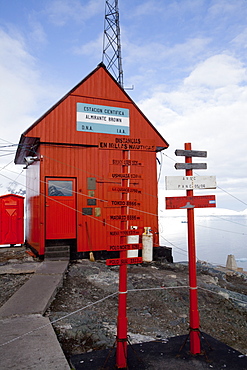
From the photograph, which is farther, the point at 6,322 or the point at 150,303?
the point at 150,303

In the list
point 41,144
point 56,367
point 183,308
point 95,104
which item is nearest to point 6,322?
point 56,367

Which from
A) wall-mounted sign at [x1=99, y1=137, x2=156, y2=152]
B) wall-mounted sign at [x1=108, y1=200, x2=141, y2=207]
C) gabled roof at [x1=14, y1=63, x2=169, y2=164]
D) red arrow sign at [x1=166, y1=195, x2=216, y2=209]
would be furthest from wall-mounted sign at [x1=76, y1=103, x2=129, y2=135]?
wall-mounted sign at [x1=108, y1=200, x2=141, y2=207]

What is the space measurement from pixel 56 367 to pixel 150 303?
320cm

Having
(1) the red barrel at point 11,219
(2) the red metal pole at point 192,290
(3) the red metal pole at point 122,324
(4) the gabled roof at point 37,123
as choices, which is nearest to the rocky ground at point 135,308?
(3) the red metal pole at point 122,324

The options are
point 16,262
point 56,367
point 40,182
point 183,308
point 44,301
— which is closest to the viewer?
point 56,367

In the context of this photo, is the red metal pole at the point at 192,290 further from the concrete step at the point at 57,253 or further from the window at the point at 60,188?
the window at the point at 60,188

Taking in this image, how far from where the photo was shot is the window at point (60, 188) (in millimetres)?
9852

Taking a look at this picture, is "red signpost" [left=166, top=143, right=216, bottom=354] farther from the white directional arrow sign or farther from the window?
the window

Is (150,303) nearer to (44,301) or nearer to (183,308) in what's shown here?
(183,308)

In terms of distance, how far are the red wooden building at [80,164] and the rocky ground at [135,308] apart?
167 cm

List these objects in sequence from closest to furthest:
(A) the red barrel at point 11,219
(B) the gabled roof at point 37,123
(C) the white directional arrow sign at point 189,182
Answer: (C) the white directional arrow sign at point 189,182
(B) the gabled roof at point 37,123
(A) the red barrel at point 11,219

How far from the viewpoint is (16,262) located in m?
9.14

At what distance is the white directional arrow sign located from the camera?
4.11 metres

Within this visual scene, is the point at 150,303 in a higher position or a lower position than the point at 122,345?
lower
